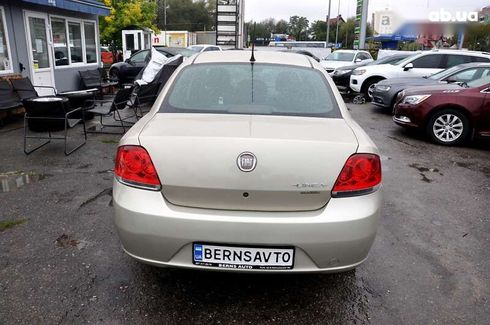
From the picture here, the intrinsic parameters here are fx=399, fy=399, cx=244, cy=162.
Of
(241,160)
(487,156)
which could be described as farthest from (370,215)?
(487,156)

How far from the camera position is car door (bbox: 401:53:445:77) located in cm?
1186

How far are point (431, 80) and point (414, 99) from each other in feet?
7.24

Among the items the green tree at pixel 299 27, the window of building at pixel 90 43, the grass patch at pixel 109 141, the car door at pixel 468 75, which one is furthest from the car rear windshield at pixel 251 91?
the green tree at pixel 299 27

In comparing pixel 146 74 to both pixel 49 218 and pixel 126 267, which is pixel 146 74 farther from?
pixel 126 267

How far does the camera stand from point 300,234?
2.22m

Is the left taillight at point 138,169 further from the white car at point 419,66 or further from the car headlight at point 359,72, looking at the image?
the car headlight at point 359,72

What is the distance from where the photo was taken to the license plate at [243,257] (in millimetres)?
2258

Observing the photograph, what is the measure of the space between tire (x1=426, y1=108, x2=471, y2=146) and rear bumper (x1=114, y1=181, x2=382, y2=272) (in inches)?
229

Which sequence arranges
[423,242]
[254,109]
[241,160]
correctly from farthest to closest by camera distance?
[423,242] < [254,109] < [241,160]

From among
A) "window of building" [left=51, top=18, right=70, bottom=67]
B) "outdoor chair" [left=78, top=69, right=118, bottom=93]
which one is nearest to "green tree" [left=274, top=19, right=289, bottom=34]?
"outdoor chair" [left=78, top=69, right=118, bottom=93]

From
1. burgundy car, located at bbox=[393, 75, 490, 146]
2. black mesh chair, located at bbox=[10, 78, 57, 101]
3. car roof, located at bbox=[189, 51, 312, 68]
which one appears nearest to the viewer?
car roof, located at bbox=[189, 51, 312, 68]

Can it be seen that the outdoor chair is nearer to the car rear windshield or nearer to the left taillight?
the car rear windshield

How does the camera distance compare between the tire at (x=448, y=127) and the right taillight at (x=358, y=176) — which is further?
the tire at (x=448, y=127)

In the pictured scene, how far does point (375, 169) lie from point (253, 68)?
4.39 feet
